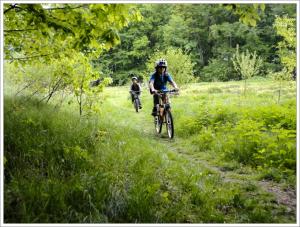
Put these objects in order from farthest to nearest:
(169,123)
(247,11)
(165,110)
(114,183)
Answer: (165,110) < (169,123) < (114,183) < (247,11)

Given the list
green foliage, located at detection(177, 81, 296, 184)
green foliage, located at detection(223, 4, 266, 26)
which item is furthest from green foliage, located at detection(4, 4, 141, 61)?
green foliage, located at detection(177, 81, 296, 184)

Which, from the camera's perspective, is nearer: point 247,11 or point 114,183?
point 247,11

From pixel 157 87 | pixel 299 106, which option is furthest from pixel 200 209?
pixel 157 87

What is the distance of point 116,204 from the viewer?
11.9 ft

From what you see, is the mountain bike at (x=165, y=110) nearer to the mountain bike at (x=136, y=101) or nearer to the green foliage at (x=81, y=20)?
the green foliage at (x=81, y=20)

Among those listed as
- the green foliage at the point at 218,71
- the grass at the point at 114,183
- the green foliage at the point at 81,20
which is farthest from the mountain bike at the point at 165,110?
the green foliage at the point at 218,71

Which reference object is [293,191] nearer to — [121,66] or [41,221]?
[41,221]

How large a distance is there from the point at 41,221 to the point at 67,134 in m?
2.50

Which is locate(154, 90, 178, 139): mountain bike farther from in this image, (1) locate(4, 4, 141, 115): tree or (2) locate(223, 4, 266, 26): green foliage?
(2) locate(223, 4, 266, 26): green foliage

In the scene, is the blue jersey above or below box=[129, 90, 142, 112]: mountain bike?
above

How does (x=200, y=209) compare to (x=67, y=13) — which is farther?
(x=67, y=13)

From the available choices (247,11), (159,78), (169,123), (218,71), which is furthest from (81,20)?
(218,71)

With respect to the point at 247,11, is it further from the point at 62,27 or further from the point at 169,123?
the point at 169,123

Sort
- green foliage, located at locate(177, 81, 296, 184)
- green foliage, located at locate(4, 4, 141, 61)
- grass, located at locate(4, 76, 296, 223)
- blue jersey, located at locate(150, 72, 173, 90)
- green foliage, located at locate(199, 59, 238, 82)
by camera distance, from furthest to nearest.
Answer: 1. green foliage, located at locate(199, 59, 238, 82)
2. blue jersey, located at locate(150, 72, 173, 90)
3. green foliage, located at locate(177, 81, 296, 184)
4. green foliage, located at locate(4, 4, 141, 61)
5. grass, located at locate(4, 76, 296, 223)
